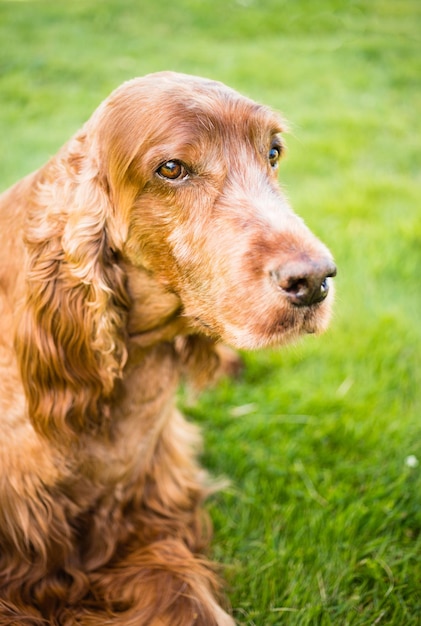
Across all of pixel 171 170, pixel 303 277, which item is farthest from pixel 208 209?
pixel 303 277

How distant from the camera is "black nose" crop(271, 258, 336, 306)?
1.92 meters

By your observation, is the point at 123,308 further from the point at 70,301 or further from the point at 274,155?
the point at 274,155

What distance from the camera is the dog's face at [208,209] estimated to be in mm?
→ 2035

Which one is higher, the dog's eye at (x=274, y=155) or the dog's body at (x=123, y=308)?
the dog's eye at (x=274, y=155)

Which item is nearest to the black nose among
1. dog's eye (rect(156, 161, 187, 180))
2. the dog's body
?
the dog's body

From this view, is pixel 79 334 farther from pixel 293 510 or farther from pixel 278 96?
pixel 278 96

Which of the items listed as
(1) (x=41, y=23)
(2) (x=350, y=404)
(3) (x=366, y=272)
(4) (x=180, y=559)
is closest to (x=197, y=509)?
(4) (x=180, y=559)

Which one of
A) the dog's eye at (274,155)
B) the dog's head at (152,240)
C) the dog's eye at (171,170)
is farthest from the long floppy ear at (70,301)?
the dog's eye at (274,155)

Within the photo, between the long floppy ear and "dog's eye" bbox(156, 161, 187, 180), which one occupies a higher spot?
"dog's eye" bbox(156, 161, 187, 180)

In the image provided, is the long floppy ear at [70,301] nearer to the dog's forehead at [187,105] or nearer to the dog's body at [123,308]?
the dog's body at [123,308]

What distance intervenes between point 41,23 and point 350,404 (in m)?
7.25

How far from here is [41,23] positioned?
341 inches

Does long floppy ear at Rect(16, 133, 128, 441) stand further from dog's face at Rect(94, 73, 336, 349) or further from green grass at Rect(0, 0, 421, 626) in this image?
green grass at Rect(0, 0, 421, 626)

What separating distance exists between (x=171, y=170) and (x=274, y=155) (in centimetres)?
49
